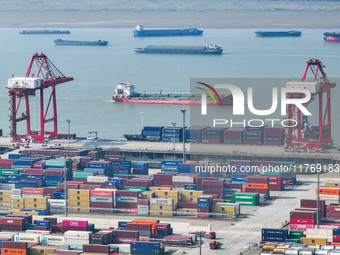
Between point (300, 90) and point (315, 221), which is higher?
point (300, 90)

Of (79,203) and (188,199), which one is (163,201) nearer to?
(188,199)

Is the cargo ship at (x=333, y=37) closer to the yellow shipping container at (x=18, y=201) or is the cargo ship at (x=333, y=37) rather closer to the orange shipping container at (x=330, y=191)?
the orange shipping container at (x=330, y=191)

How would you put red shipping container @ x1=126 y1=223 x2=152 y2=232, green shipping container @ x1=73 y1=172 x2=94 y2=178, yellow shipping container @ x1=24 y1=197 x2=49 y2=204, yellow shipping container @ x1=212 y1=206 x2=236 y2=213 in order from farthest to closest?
green shipping container @ x1=73 y1=172 x2=94 y2=178
yellow shipping container @ x1=24 y1=197 x2=49 y2=204
yellow shipping container @ x1=212 y1=206 x2=236 y2=213
red shipping container @ x1=126 y1=223 x2=152 y2=232

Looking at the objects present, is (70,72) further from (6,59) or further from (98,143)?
(98,143)

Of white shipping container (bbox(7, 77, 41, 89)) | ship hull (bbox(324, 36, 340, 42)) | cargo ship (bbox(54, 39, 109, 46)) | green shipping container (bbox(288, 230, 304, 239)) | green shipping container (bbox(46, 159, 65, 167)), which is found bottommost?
green shipping container (bbox(288, 230, 304, 239))

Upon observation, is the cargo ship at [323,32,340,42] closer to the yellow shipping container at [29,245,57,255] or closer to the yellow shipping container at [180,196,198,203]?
the yellow shipping container at [180,196,198,203]

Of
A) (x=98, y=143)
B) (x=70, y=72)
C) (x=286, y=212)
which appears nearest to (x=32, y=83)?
(x=98, y=143)

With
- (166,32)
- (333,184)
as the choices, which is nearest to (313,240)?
(333,184)

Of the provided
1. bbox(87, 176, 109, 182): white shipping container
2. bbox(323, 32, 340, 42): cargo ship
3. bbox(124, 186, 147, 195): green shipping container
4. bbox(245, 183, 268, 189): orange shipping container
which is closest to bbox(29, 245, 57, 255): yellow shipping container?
bbox(124, 186, 147, 195): green shipping container
